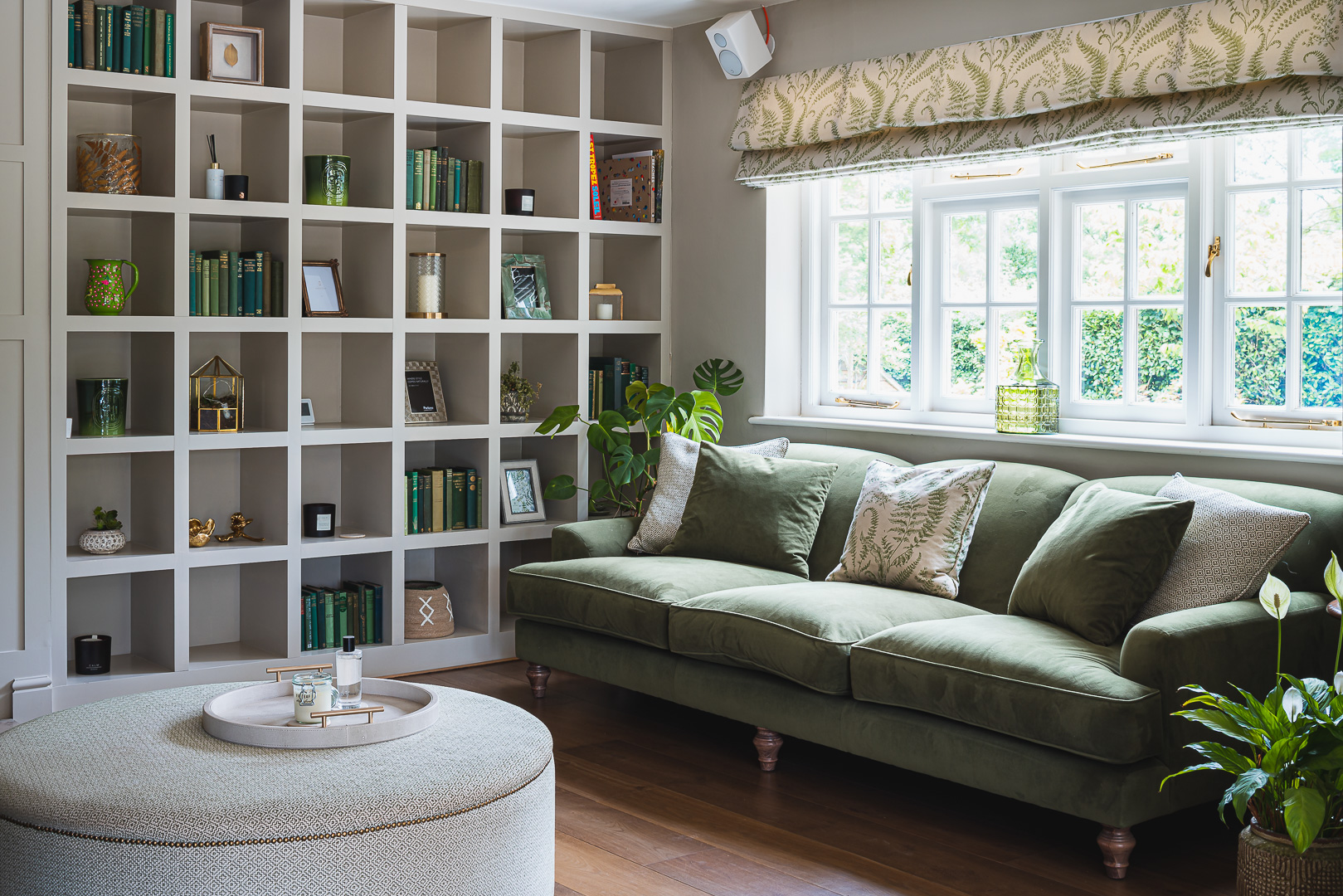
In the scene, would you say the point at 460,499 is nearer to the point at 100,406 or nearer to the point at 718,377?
the point at 718,377

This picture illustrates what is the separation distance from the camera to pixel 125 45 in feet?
13.6

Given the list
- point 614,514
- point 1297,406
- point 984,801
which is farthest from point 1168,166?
point 614,514

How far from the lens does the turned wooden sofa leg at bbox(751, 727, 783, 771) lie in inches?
143

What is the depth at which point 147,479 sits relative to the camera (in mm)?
4453

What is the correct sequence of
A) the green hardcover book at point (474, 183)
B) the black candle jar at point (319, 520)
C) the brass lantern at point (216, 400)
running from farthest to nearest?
the green hardcover book at point (474, 183), the black candle jar at point (319, 520), the brass lantern at point (216, 400)

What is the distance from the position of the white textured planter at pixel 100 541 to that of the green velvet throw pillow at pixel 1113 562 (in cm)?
295

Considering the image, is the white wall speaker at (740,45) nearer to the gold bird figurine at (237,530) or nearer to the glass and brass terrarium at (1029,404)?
the glass and brass terrarium at (1029,404)

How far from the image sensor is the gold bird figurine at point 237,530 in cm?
457

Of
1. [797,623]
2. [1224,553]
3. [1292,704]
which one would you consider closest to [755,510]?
[797,623]

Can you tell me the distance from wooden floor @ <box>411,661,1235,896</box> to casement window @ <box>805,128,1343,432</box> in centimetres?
136

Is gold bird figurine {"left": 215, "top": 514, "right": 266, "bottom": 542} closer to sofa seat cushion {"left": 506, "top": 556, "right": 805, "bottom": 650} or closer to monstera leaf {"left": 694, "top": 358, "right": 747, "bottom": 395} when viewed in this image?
sofa seat cushion {"left": 506, "top": 556, "right": 805, "bottom": 650}

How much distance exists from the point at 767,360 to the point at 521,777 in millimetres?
2864

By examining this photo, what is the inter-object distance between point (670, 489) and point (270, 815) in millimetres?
2529

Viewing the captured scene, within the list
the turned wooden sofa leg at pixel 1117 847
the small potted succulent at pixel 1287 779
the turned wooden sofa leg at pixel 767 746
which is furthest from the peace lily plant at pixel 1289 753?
the turned wooden sofa leg at pixel 767 746
